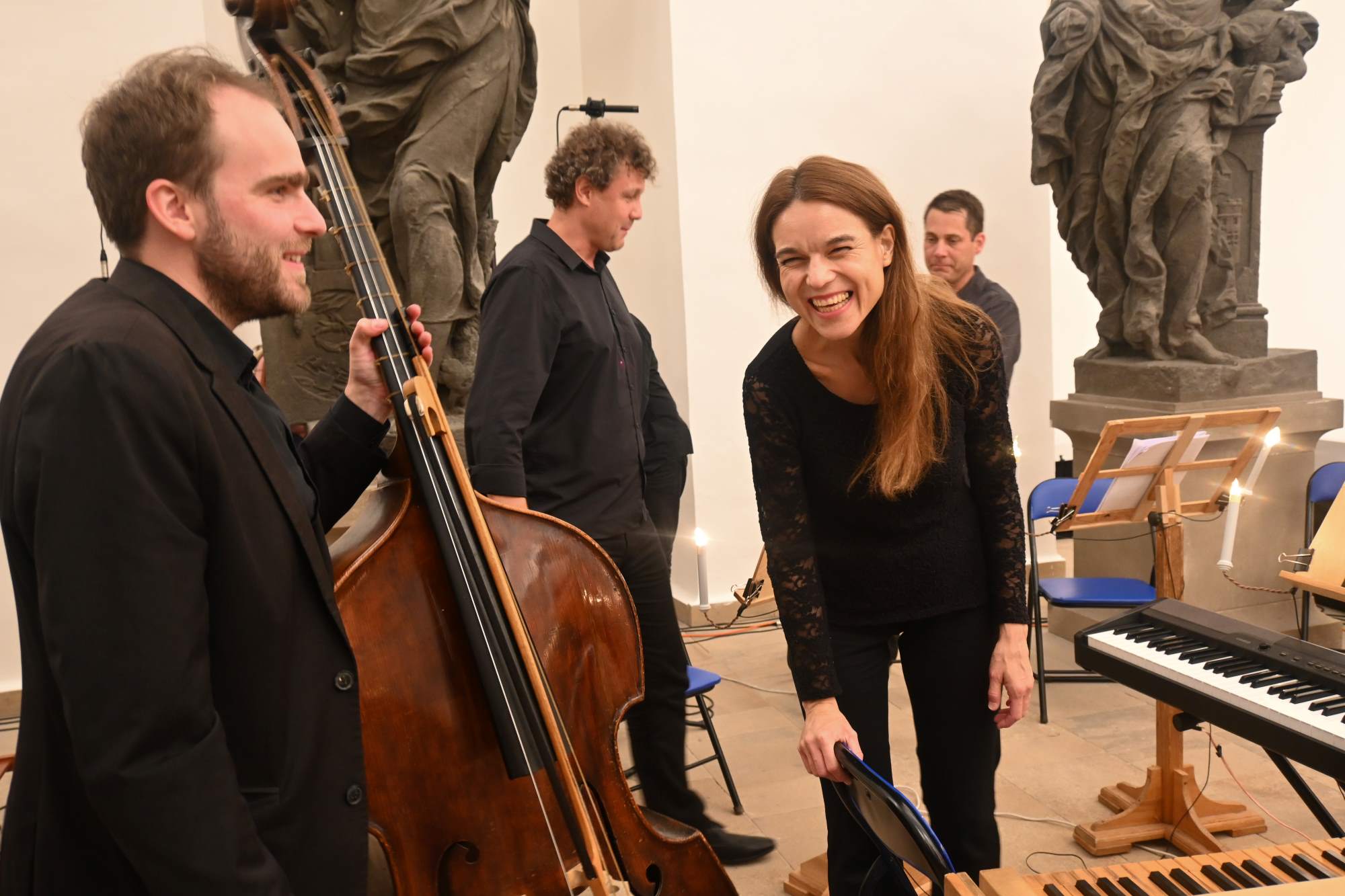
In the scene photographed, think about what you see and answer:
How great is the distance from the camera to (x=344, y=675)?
1.36 m

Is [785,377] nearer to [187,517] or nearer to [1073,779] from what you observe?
[187,517]

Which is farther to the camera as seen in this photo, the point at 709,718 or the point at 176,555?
the point at 709,718

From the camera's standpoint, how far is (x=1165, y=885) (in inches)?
55.0

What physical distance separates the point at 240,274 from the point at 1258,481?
15.9 ft

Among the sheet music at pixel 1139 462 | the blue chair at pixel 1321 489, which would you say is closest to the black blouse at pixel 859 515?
the sheet music at pixel 1139 462

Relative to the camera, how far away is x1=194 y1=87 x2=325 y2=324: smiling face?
1316 mm

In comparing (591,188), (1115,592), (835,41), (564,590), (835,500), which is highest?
(835,41)

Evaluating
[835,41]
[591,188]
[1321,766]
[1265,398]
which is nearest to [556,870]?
[1321,766]

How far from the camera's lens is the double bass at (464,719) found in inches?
67.5

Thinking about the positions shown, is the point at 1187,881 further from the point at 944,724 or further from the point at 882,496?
the point at 882,496

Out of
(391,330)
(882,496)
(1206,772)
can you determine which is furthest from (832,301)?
(1206,772)

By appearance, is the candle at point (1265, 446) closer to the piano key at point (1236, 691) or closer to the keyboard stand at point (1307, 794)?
the keyboard stand at point (1307, 794)

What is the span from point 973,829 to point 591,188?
181 centimetres

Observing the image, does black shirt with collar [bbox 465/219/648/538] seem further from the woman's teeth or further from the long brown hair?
the woman's teeth
